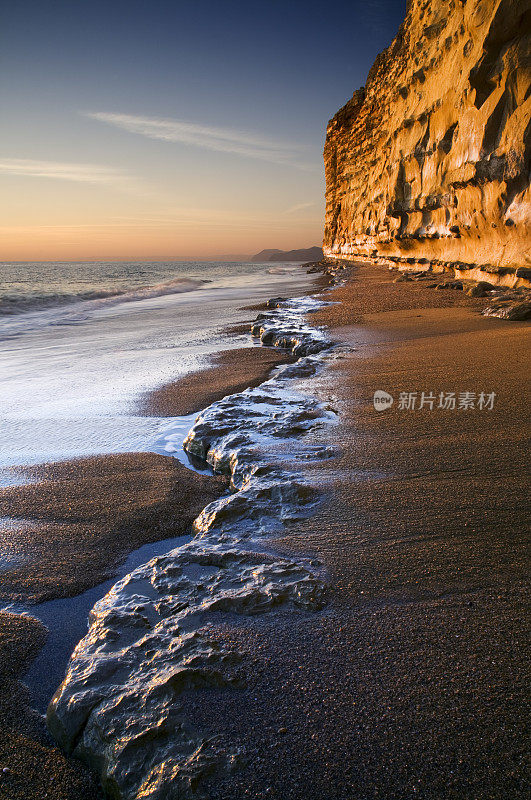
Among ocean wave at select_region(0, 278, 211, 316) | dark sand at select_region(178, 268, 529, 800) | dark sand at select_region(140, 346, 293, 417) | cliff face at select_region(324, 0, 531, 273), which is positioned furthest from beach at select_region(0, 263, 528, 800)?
ocean wave at select_region(0, 278, 211, 316)

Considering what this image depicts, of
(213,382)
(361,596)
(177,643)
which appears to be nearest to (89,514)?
(177,643)

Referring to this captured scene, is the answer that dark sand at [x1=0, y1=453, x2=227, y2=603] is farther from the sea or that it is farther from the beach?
the sea

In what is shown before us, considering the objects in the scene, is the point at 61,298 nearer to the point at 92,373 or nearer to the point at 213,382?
the point at 92,373

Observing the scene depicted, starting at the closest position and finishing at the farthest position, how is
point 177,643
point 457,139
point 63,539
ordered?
point 177,643 < point 63,539 < point 457,139

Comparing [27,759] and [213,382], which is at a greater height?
[213,382]

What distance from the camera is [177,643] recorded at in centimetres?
139

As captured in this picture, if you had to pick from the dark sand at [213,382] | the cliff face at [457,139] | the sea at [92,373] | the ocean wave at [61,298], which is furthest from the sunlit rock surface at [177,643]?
the ocean wave at [61,298]

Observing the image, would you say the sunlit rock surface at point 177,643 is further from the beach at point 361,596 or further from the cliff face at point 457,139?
the cliff face at point 457,139

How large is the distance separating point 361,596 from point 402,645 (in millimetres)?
222

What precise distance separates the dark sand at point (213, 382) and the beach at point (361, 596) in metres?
0.71

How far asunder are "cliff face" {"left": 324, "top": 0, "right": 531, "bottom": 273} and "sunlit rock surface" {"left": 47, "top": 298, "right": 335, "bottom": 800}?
7.19m

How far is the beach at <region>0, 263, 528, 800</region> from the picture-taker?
102 cm

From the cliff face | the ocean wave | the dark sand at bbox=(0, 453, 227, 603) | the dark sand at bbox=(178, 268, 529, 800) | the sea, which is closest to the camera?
the dark sand at bbox=(178, 268, 529, 800)

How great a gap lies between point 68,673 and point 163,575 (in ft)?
1.47
